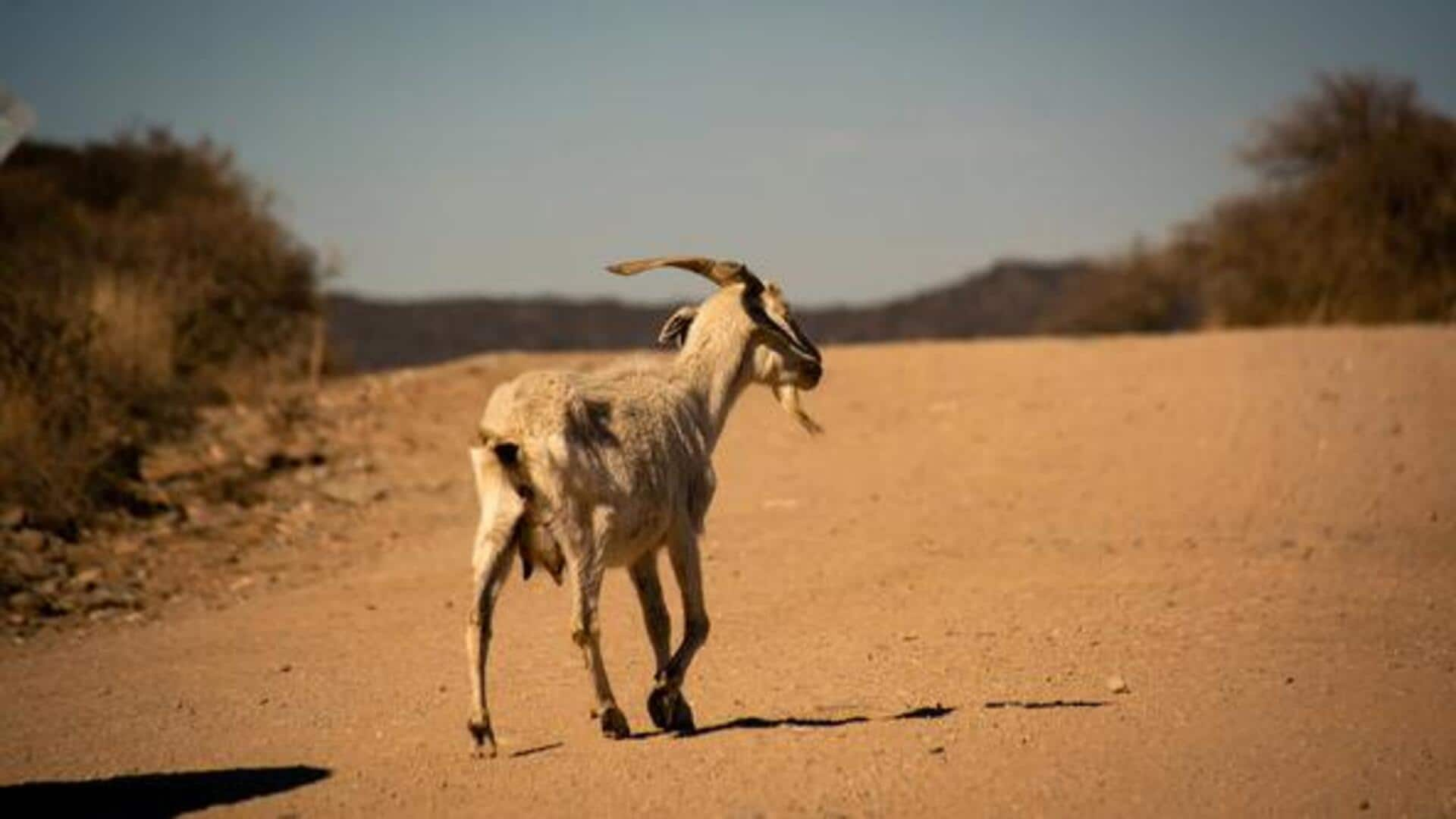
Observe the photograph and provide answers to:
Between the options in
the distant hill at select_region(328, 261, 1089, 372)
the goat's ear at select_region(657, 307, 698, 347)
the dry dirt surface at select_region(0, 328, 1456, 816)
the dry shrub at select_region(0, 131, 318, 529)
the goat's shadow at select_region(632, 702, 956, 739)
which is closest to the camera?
Answer: the dry dirt surface at select_region(0, 328, 1456, 816)

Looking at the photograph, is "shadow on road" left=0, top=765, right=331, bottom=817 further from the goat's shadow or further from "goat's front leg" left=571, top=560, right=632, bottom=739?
the goat's shadow

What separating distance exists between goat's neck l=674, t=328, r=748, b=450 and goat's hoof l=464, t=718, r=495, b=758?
1.71 meters

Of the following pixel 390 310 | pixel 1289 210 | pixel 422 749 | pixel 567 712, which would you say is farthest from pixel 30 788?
pixel 390 310

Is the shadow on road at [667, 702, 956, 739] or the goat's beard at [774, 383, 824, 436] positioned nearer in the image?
the shadow on road at [667, 702, 956, 739]

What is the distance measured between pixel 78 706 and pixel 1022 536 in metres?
6.97

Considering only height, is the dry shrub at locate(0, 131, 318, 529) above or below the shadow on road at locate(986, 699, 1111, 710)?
above

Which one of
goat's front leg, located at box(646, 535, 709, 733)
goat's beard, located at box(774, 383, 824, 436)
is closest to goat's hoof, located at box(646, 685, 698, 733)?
goat's front leg, located at box(646, 535, 709, 733)

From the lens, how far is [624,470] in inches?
271

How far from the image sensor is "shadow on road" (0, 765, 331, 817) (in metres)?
6.50

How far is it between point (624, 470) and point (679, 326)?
1521mm

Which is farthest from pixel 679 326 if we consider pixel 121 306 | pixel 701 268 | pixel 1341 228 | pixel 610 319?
pixel 610 319

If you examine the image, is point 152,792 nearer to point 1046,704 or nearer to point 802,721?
point 802,721

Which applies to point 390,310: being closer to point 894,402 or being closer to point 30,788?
point 894,402

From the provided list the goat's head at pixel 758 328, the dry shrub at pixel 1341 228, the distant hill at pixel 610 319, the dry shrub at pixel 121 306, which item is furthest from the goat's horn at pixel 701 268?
the distant hill at pixel 610 319
